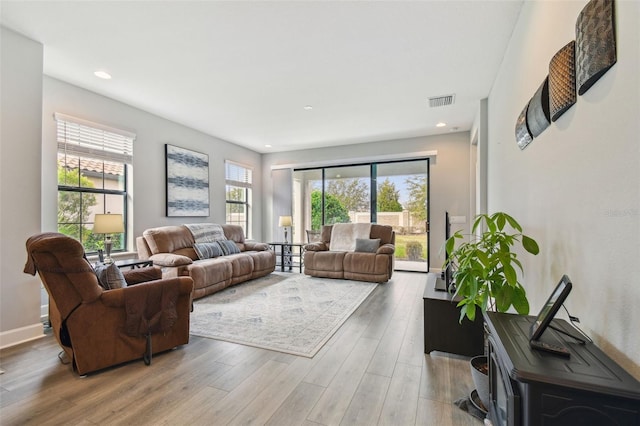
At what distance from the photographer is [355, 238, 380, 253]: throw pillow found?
17.5 feet

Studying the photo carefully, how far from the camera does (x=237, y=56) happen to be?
2924 mm

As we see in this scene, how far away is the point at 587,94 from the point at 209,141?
5.71m

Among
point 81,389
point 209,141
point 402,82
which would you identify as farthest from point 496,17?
point 209,141

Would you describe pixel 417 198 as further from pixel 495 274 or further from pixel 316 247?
pixel 495 274

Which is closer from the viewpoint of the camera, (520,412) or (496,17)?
(520,412)

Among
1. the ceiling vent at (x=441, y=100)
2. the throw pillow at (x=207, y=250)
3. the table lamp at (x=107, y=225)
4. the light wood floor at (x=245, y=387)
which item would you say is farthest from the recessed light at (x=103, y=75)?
the ceiling vent at (x=441, y=100)

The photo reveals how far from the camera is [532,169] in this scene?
6.45 feet

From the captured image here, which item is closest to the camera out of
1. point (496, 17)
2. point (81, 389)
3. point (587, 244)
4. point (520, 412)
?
point (520, 412)

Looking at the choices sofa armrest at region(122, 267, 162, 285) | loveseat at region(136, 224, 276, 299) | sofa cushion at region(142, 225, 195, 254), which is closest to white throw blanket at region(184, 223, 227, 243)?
loveseat at region(136, 224, 276, 299)

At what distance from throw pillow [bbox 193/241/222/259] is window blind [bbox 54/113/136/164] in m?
1.58

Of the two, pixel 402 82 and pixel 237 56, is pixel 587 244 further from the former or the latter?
pixel 237 56

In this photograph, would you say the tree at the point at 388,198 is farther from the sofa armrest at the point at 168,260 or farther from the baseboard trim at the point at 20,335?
the baseboard trim at the point at 20,335

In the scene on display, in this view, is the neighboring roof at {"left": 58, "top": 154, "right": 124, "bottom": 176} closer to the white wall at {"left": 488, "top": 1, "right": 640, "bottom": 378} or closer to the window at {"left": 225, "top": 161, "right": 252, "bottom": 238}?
the window at {"left": 225, "top": 161, "right": 252, "bottom": 238}

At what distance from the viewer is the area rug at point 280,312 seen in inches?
106
